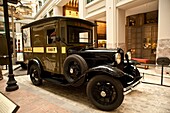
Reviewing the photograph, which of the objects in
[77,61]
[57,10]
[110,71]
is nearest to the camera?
[110,71]

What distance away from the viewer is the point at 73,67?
319 centimetres

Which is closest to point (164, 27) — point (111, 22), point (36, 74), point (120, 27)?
point (120, 27)

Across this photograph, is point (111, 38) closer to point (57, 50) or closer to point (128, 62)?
point (128, 62)

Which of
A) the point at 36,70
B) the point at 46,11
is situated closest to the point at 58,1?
the point at 46,11

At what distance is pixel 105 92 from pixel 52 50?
73.4 inches

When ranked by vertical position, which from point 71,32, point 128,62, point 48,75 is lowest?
point 48,75

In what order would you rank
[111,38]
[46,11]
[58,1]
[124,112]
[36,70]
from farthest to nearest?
[46,11]
[58,1]
[111,38]
[36,70]
[124,112]

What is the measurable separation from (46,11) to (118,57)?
13.3 meters

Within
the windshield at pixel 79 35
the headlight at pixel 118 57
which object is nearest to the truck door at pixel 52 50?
the windshield at pixel 79 35

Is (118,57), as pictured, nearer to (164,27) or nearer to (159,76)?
(159,76)

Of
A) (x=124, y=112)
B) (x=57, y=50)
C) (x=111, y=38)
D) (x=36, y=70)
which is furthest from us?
(x=111, y=38)

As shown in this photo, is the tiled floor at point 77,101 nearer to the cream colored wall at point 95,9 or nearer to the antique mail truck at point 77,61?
the antique mail truck at point 77,61

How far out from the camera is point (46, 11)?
14.2m

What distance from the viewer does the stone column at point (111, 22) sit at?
280 inches
